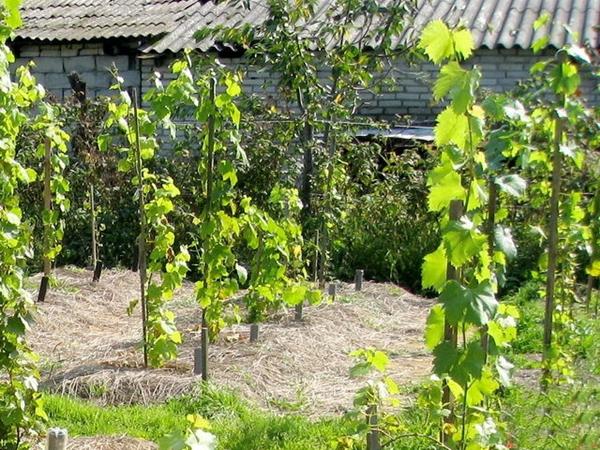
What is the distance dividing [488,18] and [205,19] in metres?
4.23

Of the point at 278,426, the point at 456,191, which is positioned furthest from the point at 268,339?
the point at 456,191

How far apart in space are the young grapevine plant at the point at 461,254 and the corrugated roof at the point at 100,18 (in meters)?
12.0

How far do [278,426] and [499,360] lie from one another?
1.80 meters

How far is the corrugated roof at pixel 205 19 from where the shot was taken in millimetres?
14297

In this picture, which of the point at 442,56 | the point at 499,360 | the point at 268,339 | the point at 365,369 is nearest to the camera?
the point at 442,56

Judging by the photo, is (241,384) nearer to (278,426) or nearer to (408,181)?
(278,426)

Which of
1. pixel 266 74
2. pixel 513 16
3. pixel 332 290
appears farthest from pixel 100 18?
pixel 332 290

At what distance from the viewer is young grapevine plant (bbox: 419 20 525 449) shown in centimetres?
301

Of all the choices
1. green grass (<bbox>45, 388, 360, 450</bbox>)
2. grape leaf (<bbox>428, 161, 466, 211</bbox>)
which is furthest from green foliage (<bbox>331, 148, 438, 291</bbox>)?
grape leaf (<bbox>428, 161, 466, 211</bbox>)

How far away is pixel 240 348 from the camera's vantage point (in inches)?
273

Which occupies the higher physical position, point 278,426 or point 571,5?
point 571,5

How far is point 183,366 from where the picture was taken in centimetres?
655

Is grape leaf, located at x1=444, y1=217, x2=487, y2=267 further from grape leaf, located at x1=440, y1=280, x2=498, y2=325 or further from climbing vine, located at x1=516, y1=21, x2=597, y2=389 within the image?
climbing vine, located at x1=516, y1=21, x2=597, y2=389

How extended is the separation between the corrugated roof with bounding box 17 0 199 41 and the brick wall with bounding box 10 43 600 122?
289 millimetres
